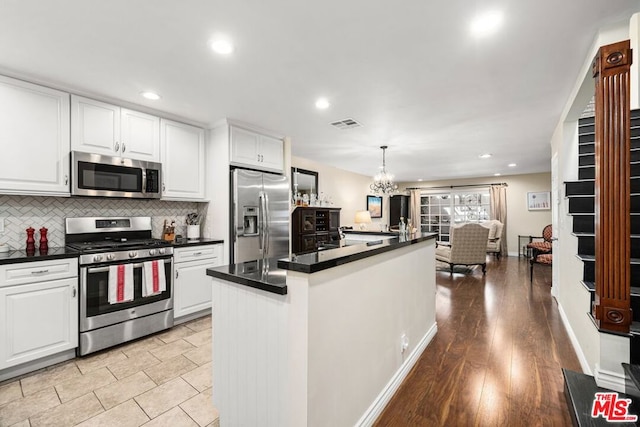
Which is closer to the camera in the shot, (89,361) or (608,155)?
(608,155)

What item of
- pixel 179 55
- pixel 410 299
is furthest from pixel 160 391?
pixel 179 55

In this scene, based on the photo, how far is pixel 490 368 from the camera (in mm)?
2238

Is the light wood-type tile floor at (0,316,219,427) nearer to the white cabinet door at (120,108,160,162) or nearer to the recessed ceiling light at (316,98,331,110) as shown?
the white cabinet door at (120,108,160,162)

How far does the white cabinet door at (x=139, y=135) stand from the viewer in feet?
9.66

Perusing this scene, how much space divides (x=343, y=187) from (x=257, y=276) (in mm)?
6081

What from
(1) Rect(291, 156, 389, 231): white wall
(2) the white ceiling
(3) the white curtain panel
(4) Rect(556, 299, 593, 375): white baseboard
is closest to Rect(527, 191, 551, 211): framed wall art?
(3) the white curtain panel

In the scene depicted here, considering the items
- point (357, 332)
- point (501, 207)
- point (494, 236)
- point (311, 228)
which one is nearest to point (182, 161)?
point (311, 228)

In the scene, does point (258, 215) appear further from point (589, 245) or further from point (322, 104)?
point (589, 245)

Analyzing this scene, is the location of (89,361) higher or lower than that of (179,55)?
lower

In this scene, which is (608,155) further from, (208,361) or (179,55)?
(208,361)

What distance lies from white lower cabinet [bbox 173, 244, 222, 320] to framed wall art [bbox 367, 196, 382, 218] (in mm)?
5906

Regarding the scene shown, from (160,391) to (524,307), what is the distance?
405 cm

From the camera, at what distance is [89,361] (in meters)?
2.42

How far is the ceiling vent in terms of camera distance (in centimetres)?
358
